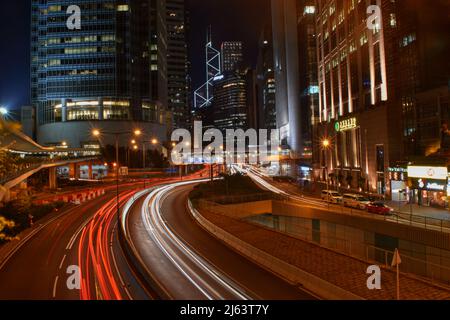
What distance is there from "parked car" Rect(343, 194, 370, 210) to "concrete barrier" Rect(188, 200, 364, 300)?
17.9 metres

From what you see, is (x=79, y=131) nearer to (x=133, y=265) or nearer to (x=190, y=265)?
(x=133, y=265)

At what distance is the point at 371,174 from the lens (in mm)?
52438

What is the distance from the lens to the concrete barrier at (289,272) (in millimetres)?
14428

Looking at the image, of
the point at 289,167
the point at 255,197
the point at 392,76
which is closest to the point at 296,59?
the point at 289,167

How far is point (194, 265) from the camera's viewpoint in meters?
20.1

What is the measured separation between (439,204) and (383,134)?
13.8 meters

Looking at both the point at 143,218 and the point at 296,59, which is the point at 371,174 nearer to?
the point at 143,218

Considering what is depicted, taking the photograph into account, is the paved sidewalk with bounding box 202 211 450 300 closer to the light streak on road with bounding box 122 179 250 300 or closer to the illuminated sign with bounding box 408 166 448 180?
the light streak on road with bounding box 122 179 250 300

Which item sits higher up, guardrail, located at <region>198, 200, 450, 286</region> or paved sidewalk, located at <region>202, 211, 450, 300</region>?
paved sidewalk, located at <region>202, 211, 450, 300</region>

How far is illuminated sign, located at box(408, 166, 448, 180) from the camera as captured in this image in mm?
36644

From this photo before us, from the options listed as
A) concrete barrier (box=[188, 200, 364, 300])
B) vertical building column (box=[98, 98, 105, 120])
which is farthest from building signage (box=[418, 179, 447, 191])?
vertical building column (box=[98, 98, 105, 120])

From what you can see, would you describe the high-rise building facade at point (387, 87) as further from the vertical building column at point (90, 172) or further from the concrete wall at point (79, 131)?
the concrete wall at point (79, 131)

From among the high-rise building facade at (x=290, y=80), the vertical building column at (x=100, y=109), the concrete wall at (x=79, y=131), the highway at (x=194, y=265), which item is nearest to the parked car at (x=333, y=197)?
the highway at (x=194, y=265)

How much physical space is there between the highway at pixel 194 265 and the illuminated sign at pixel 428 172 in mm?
24714
